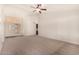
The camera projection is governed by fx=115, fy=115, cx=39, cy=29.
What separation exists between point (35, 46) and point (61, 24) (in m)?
0.38

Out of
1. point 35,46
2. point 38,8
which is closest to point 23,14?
point 38,8

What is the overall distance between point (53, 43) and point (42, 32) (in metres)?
0.17

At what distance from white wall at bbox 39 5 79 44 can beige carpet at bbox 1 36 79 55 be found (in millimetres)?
67

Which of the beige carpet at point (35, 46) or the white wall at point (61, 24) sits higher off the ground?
the white wall at point (61, 24)

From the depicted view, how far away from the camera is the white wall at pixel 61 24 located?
1.28 metres

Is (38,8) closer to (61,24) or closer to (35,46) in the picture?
(61,24)

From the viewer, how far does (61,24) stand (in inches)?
51.0

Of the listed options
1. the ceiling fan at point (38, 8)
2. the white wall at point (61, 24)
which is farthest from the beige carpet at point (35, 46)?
the ceiling fan at point (38, 8)

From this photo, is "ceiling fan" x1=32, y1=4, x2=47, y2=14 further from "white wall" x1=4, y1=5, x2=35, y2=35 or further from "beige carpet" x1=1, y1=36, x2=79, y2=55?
"beige carpet" x1=1, y1=36, x2=79, y2=55

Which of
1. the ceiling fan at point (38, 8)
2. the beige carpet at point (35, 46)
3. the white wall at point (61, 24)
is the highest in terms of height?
the ceiling fan at point (38, 8)

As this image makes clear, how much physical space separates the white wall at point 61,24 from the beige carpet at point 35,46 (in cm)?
7

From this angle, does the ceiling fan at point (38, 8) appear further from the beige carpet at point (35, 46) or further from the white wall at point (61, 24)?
the beige carpet at point (35, 46)
